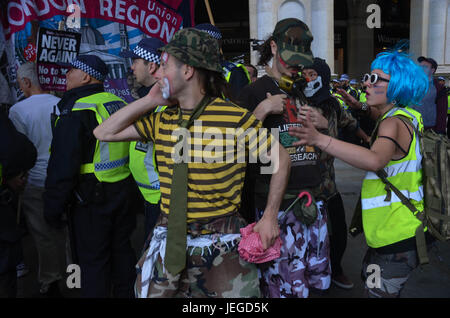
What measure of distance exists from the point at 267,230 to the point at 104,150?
171 centimetres

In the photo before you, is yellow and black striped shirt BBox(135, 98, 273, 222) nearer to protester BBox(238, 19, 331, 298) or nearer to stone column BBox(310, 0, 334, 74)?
protester BBox(238, 19, 331, 298)

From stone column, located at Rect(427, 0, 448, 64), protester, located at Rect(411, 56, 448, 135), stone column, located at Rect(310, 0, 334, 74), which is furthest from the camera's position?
stone column, located at Rect(427, 0, 448, 64)

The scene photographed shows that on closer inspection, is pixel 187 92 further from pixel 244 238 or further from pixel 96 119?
pixel 96 119

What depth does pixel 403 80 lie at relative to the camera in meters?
2.37

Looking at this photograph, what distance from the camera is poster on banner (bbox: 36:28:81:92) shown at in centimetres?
377

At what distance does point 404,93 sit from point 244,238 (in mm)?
1349

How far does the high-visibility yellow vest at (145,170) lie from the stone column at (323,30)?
11.8 meters

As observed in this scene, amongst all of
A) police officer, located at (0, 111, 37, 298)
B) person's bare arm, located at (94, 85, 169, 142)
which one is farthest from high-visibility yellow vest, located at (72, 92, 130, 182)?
person's bare arm, located at (94, 85, 169, 142)

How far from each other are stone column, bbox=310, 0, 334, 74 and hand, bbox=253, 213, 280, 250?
1262cm

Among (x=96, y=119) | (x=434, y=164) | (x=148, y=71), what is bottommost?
(x=434, y=164)

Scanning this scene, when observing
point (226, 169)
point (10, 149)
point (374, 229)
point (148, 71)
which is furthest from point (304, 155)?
point (10, 149)

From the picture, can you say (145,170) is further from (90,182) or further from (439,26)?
(439,26)

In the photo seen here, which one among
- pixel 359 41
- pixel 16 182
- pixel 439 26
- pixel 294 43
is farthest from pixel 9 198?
pixel 359 41

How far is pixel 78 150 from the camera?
9.65 ft
